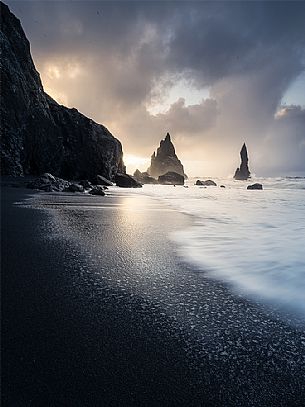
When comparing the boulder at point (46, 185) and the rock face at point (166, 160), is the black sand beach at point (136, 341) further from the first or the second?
the rock face at point (166, 160)

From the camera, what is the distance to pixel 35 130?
1043 inches

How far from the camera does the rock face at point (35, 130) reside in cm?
2217

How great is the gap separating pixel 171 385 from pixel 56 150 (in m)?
32.0

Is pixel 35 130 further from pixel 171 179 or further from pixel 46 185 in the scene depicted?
pixel 171 179

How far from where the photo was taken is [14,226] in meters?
4.66

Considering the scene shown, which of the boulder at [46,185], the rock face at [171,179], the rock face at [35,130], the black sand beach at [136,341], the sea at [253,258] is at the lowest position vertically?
the sea at [253,258]

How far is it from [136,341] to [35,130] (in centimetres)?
2894

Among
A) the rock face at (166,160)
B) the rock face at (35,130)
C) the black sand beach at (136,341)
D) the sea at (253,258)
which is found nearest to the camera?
the black sand beach at (136,341)

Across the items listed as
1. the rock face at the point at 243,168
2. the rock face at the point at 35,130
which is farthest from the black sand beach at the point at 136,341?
the rock face at the point at 243,168

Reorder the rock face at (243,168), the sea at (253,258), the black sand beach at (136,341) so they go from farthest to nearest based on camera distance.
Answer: the rock face at (243,168), the sea at (253,258), the black sand beach at (136,341)

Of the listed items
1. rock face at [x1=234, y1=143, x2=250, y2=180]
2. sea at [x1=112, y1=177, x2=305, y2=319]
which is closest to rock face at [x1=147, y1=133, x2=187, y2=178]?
rock face at [x1=234, y1=143, x2=250, y2=180]

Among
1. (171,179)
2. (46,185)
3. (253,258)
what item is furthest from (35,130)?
(171,179)

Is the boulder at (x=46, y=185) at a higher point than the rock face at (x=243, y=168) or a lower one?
lower

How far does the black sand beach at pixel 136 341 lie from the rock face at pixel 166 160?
374 feet
